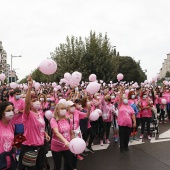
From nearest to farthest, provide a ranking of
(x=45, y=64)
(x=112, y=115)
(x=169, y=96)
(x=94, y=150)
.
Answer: (x=45, y=64) < (x=94, y=150) < (x=112, y=115) < (x=169, y=96)

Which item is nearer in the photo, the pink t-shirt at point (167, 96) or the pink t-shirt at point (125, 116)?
the pink t-shirt at point (125, 116)

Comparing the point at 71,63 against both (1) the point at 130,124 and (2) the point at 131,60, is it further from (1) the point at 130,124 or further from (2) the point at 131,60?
(2) the point at 131,60

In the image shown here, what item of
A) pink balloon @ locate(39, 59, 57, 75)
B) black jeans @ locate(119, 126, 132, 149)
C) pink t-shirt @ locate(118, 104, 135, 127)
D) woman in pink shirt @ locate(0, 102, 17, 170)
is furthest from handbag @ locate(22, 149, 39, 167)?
black jeans @ locate(119, 126, 132, 149)

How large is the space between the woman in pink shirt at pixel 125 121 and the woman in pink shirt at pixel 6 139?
4.22 metres

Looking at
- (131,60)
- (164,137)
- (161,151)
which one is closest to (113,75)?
(164,137)

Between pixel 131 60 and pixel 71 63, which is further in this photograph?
pixel 131 60

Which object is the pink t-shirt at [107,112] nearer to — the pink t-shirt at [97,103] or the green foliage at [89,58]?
the pink t-shirt at [97,103]

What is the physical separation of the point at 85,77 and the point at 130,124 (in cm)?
1953

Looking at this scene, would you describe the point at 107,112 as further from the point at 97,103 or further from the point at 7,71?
the point at 7,71

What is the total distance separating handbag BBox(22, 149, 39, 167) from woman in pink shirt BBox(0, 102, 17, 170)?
1.59ft

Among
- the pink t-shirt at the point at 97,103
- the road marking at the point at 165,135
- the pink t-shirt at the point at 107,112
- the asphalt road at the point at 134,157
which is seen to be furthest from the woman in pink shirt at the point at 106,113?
the road marking at the point at 165,135

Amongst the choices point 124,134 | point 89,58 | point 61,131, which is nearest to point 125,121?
point 124,134

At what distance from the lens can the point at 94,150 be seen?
25.0 feet

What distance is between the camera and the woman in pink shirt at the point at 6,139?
3.43 meters
